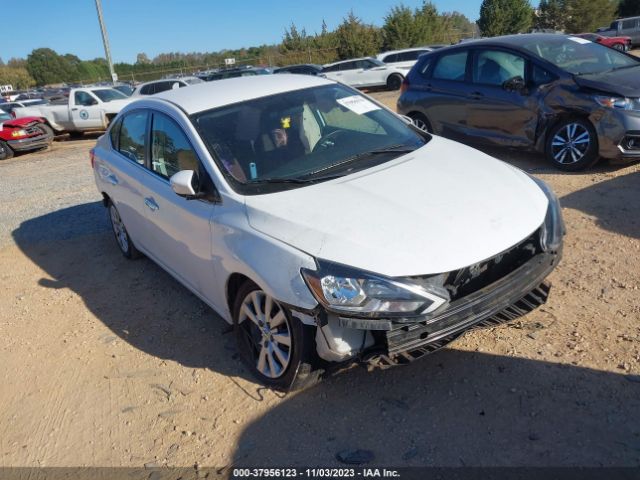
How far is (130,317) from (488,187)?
3.02 m

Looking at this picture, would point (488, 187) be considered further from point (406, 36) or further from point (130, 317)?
point (406, 36)

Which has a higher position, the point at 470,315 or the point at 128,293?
the point at 470,315

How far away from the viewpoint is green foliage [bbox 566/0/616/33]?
133 ft

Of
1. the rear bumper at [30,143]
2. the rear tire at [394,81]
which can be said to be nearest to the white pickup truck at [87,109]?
the rear bumper at [30,143]

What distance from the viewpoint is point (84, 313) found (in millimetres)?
4641

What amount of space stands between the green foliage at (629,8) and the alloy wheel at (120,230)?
160ft

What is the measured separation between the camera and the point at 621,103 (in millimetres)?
5988

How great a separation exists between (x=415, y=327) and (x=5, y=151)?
51.7 feet

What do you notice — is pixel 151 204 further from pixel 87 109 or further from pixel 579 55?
pixel 87 109

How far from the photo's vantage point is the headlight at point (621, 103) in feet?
19.6

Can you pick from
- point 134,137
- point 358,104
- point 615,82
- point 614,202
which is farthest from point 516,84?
point 134,137

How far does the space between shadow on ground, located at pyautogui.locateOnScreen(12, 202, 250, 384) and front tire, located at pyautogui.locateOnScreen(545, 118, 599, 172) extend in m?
4.74

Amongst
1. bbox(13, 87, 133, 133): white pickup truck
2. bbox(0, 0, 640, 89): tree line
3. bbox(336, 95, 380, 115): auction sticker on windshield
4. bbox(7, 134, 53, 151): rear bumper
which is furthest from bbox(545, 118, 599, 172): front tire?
bbox(0, 0, 640, 89): tree line

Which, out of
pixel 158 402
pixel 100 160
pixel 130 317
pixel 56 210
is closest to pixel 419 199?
pixel 158 402
